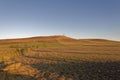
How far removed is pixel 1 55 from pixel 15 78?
14.4m

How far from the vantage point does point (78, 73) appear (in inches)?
666

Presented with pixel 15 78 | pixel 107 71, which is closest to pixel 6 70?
pixel 15 78

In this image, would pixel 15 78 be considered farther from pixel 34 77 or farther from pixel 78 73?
pixel 78 73

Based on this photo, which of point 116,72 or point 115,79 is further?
point 116,72

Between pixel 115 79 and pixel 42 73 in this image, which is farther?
pixel 42 73

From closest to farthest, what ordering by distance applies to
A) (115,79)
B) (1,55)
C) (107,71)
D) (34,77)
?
1. (115,79)
2. (34,77)
3. (107,71)
4. (1,55)

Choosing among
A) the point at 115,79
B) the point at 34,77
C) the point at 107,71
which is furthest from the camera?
the point at 107,71

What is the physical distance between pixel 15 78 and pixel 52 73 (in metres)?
3.16

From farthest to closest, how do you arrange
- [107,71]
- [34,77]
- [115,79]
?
[107,71] < [34,77] < [115,79]

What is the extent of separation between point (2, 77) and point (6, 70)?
154 centimetres

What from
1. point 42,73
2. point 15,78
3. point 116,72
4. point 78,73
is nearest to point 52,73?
point 42,73

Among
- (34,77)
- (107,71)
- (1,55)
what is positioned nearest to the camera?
(34,77)

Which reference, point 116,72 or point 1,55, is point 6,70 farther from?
point 1,55

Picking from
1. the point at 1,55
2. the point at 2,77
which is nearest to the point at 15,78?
the point at 2,77
